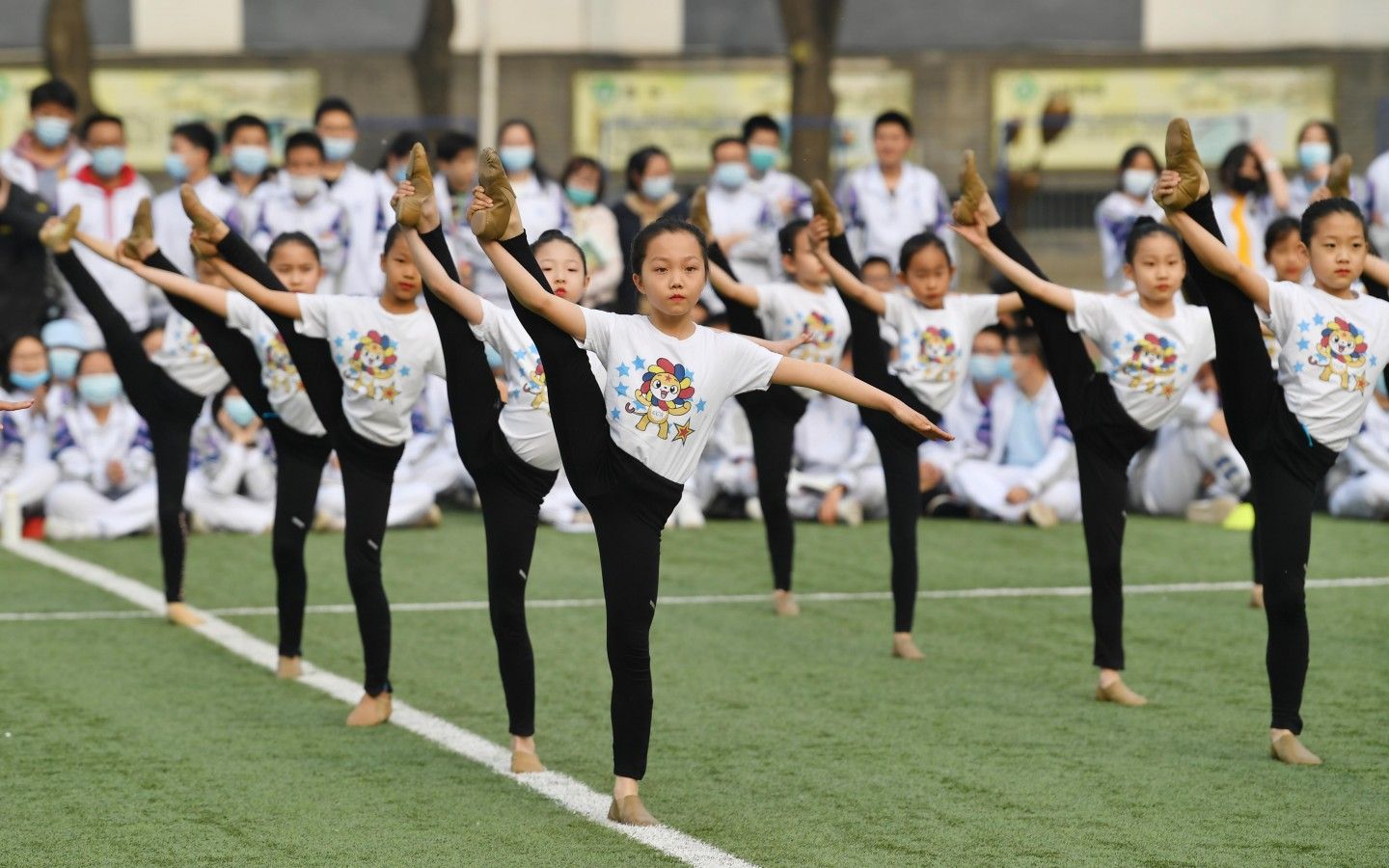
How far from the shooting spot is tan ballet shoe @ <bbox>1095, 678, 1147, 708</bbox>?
7734 millimetres

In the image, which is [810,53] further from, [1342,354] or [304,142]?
[1342,354]

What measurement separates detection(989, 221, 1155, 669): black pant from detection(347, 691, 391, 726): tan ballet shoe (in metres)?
2.60

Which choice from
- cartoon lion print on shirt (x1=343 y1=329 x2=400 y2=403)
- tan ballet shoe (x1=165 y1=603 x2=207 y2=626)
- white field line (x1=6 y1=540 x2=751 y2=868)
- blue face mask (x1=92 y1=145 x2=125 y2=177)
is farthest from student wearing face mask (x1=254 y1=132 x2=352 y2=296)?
cartoon lion print on shirt (x1=343 y1=329 x2=400 y2=403)

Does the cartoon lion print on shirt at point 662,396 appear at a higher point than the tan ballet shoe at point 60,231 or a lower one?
lower

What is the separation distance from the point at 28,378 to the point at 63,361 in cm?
33

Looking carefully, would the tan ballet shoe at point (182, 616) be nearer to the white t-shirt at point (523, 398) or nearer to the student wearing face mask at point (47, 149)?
the white t-shirt at point (523, 398)

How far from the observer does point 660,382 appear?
596 centimetres

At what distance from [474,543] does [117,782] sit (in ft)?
19.6

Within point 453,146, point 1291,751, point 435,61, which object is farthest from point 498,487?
point 435,61

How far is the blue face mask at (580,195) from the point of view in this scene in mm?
14383

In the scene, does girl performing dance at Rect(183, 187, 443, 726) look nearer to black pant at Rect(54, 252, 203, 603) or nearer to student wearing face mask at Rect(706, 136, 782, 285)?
black pant at Rect(54, 252, 203, 603)

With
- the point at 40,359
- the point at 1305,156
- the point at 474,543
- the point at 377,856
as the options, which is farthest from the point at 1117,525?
the point at 40,359

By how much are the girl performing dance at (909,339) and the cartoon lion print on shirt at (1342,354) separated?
7.30ft

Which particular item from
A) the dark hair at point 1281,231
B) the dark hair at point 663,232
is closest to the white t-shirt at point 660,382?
the dark hair at point 663,232
